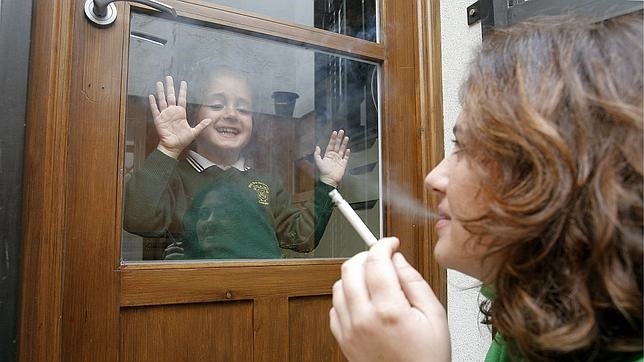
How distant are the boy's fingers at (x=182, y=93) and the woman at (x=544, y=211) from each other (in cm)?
66

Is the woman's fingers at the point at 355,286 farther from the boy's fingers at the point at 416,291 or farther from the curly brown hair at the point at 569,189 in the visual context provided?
the curly brown hair at the point at 569,189

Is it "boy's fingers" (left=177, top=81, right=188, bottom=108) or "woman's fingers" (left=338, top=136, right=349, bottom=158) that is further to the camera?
"woman's fingers" (left=338, top=136, right=349, bottom=158)

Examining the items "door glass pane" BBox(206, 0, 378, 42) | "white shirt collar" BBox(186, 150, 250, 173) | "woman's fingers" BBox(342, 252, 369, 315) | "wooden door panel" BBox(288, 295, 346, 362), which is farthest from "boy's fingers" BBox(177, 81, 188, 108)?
"woman's fingers" BBox(342, 252, 369, 315)

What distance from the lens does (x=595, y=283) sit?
53 centimetres

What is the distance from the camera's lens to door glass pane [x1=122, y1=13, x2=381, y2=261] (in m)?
1.08

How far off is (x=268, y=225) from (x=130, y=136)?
1.26 feet

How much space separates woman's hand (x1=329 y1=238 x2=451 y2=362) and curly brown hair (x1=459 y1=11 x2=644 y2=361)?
83 mm

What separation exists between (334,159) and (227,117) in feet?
1.01

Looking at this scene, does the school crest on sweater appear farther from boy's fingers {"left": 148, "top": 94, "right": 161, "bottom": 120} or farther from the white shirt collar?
boy's fingers {"left": 148, "top": 94, "right": 161, "bottom": 120}

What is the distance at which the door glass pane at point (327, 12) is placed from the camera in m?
1.24

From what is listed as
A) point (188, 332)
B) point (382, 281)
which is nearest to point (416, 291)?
point (382, 281)

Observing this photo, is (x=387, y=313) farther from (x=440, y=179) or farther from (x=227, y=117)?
(x=227, y=117)

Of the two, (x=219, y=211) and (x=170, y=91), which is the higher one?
(x=170, y=91)

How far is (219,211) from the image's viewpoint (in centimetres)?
118
